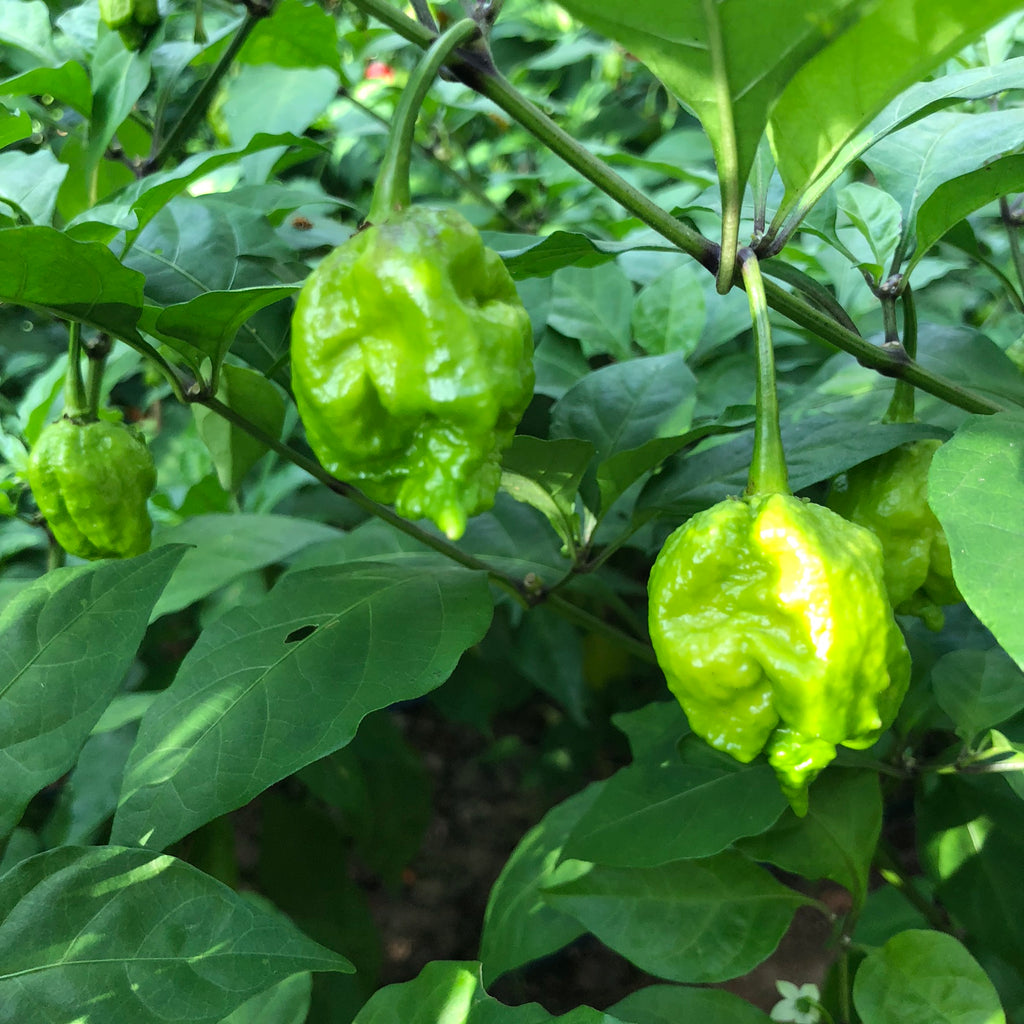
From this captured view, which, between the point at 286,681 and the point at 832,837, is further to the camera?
the point at 832,837

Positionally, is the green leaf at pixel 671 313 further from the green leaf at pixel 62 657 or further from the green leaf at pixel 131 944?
the green leaf at pixel 131 944

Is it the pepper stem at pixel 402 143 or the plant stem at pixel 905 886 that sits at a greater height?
the pepper stem at pixel 402 143

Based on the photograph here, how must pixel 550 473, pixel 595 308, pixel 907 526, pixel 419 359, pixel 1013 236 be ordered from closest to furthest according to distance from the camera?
1. pixel 419 359
2. pixel 907 526
3. pixel 550 473
4. pixel 1013 236
5. pixel 595 308

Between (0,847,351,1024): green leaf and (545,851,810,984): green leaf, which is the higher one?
(0,847,351,1024): green leaf

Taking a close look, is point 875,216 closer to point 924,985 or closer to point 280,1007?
point 924,985

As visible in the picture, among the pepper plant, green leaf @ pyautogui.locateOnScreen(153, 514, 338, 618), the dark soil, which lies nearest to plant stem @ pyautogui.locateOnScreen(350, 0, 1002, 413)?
the pepper plant

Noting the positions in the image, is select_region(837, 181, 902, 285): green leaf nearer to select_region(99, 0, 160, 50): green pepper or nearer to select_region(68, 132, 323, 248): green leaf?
select_region(68, 132, 323, 248): green leaf

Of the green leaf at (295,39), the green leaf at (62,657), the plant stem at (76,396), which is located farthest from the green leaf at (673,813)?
the green leaf at (295,39)

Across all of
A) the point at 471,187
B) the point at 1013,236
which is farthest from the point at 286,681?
the point at 471,187
